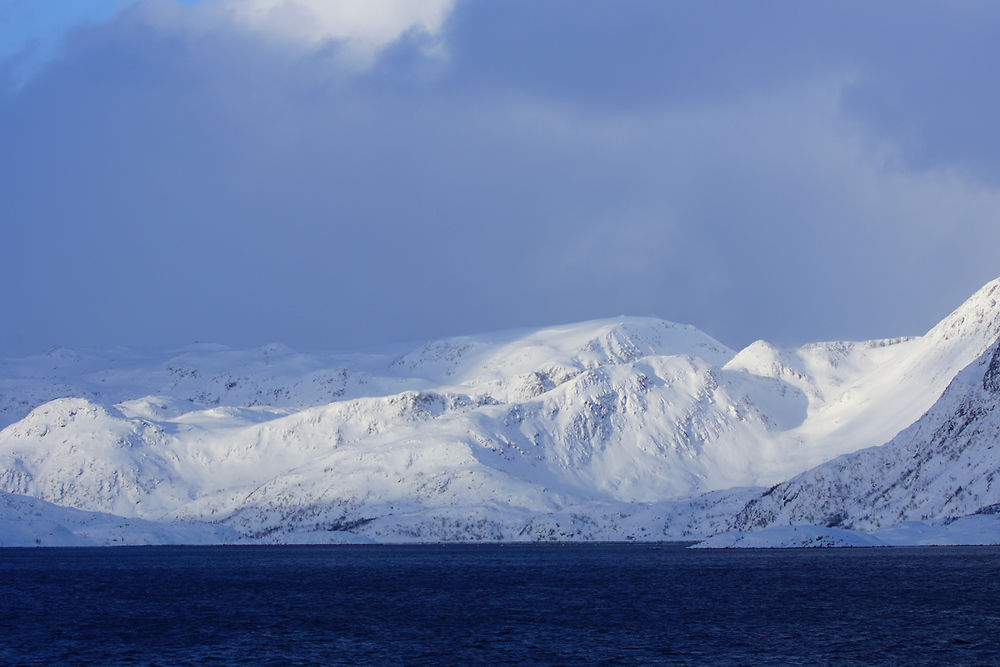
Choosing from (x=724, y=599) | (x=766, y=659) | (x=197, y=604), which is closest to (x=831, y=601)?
(x=724, y=599)

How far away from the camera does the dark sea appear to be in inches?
3548

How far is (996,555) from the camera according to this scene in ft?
646

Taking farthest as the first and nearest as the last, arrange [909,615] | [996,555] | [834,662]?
1. [996,555]
2. [909,615]
3. [834,662]

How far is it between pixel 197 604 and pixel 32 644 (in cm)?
3913

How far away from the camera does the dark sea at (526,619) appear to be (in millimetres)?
90125

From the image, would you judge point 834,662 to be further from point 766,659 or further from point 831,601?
point 831,601

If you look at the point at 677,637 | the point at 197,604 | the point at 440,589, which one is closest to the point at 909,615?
the point at 677,637

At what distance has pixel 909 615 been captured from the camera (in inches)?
4395

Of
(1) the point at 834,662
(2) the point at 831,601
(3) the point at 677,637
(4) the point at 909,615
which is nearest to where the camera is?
(1) the point at 834,662

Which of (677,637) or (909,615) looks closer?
(677,637)

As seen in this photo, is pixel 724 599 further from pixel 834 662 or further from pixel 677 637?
pixel 834 662

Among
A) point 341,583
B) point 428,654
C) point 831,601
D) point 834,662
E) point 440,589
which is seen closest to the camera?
point 834,662

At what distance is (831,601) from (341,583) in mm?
73406

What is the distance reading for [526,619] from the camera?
116m
